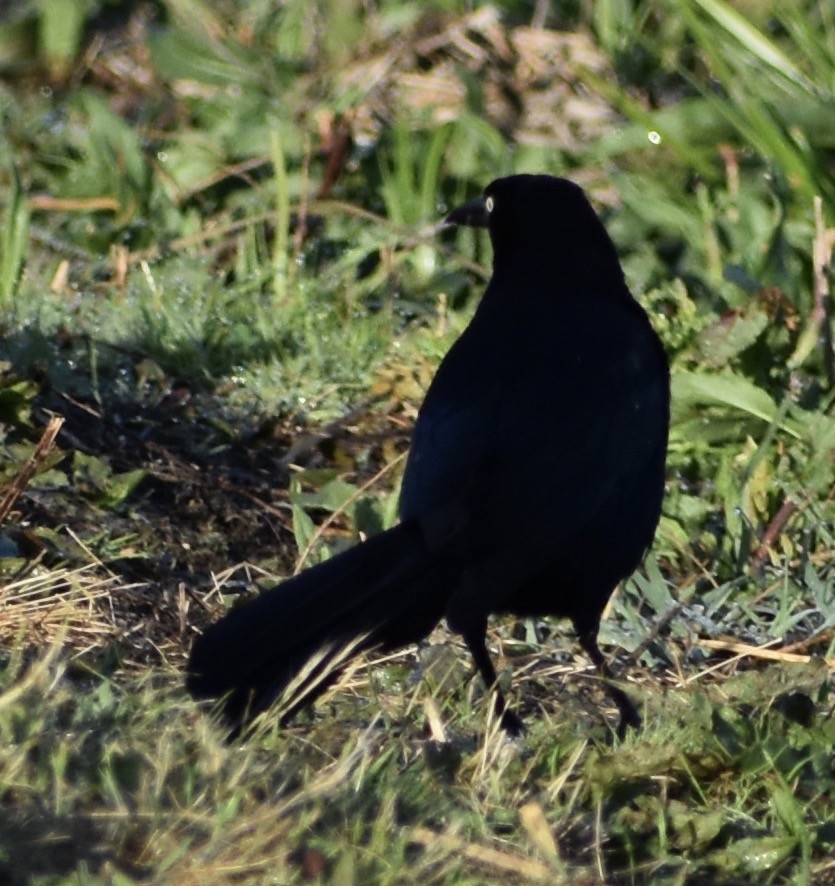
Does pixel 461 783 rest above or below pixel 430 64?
above

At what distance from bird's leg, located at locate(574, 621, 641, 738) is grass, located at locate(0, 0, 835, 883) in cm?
3

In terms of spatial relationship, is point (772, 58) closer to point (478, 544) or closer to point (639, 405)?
point (639, 405)

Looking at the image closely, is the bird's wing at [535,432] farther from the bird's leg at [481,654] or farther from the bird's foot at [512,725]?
the bird's foot at [512,725]

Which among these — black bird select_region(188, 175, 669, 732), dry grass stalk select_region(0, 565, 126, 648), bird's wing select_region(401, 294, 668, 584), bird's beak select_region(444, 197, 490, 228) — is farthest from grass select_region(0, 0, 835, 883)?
bird's beak select_region(444, 197, 490, 228)

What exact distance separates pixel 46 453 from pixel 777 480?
1636 millimetres

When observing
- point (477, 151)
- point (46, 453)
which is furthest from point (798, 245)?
point (46, 453)

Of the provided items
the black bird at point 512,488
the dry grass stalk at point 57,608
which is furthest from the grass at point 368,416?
the black bird at point 512,488

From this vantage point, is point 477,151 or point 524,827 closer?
point 524,827

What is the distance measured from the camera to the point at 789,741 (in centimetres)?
272

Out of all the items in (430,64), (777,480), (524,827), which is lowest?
(430,64)

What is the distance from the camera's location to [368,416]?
14.5ft

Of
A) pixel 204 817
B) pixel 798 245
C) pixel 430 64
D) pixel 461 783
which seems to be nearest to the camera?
pixel 204 817

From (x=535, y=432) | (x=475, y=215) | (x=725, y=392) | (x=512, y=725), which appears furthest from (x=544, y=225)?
(x=512, y=725)

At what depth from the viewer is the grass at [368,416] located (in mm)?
2307
